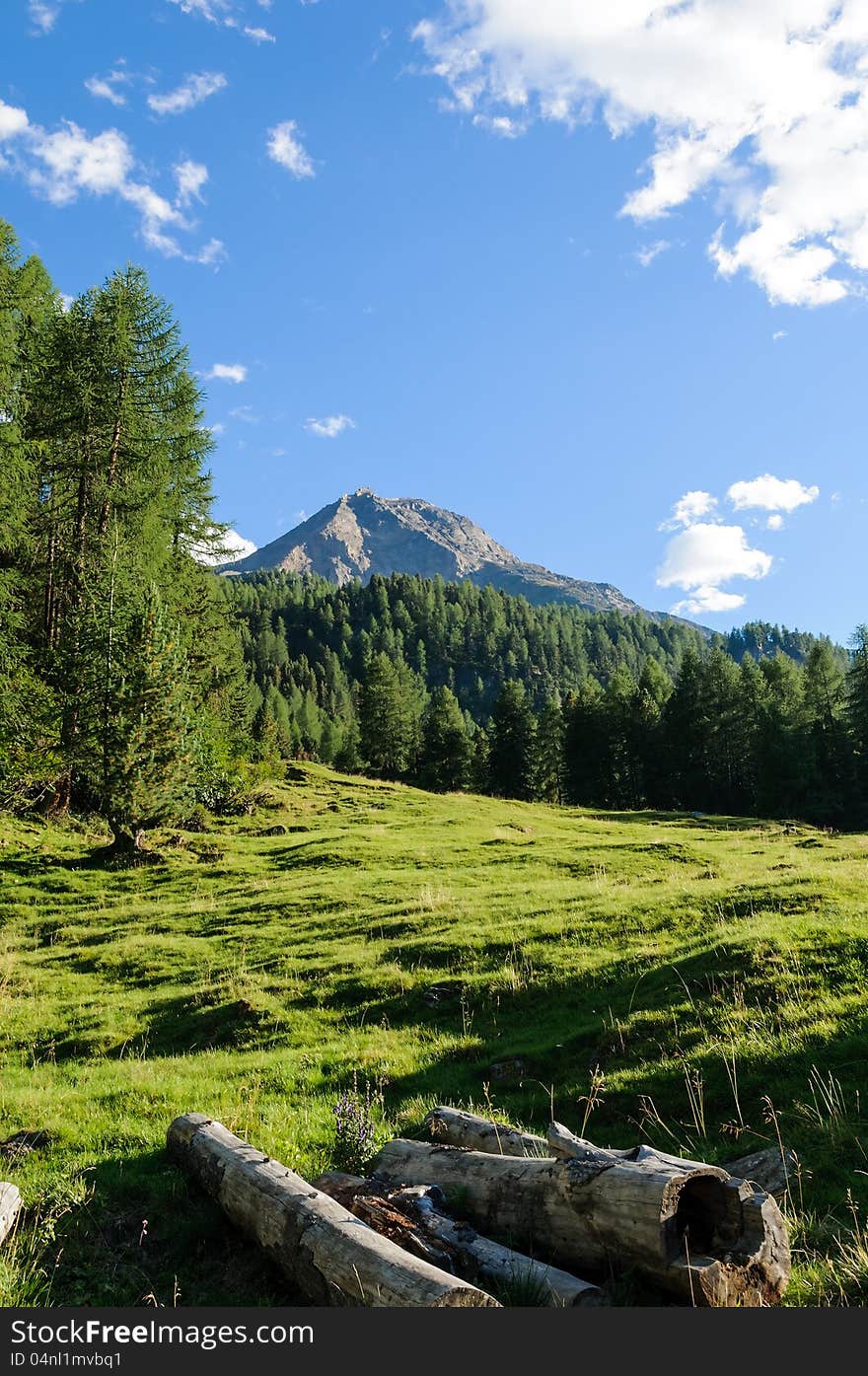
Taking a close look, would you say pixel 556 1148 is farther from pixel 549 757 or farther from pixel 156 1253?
pixel 549 757

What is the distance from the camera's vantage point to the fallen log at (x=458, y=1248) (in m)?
4.62

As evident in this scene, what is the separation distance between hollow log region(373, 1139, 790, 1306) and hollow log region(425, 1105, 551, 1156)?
3.42 feet

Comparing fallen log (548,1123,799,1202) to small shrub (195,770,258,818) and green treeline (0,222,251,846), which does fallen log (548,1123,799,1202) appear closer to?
green treeline (0,222,251,846)

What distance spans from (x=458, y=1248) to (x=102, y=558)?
37425mm

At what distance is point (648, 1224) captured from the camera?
4688 mm

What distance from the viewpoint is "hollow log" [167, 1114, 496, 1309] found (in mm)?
4289

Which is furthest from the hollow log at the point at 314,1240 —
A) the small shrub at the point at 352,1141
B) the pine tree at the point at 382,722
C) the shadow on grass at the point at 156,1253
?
the pine tree at the point at 382,722

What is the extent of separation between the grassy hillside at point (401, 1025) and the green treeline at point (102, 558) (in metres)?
5.41

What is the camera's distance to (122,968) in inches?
747

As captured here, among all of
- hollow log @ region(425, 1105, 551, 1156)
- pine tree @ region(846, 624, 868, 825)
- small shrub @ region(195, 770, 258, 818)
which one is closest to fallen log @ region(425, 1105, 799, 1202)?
hollow log @ region(425, 1105, 551, 1156)

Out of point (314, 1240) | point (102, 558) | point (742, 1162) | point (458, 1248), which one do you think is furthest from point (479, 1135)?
point (102, 558)

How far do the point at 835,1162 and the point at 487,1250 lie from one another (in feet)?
11.9

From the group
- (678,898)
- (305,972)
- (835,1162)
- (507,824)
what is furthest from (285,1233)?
(507,824)

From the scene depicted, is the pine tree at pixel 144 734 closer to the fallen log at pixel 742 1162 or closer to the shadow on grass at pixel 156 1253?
the shadow on grass at pixel 156 1253
